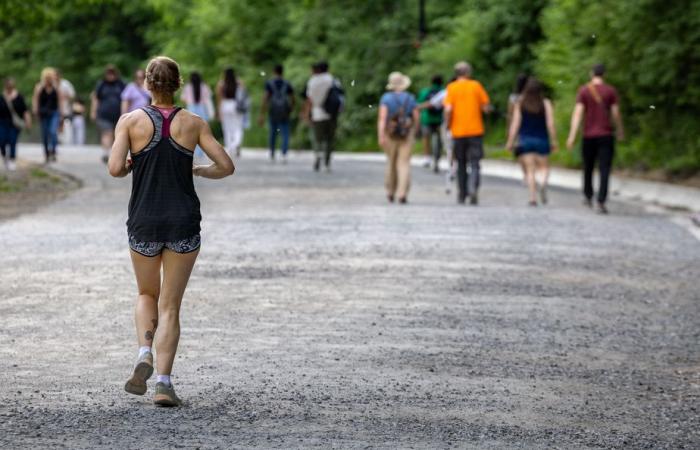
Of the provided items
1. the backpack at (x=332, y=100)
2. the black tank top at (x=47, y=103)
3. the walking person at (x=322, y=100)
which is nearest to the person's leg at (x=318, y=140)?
the walking person at (x=322, y=100)

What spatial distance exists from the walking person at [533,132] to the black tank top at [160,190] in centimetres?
1427

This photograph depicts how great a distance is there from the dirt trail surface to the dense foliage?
8.92 metres

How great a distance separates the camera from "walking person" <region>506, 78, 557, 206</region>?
21.4 meters

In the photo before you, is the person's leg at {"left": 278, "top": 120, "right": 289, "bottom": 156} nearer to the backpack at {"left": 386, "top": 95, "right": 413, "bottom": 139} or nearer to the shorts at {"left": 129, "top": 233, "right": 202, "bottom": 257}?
the backpack at {"left": 386, "top": 95, "right": 413, "bottom": 139}

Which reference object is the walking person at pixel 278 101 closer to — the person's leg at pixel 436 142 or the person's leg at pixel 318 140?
the person's leg at pixel 318 140

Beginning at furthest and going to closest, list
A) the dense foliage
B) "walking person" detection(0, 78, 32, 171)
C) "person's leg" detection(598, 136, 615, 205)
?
"walking person" detection(0, 78, 32, 171)
the dense foliage
"person's leg" detection(598, 136, 615, 205)

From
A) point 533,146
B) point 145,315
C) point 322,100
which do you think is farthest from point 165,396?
point 322,100

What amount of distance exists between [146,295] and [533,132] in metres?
14.5

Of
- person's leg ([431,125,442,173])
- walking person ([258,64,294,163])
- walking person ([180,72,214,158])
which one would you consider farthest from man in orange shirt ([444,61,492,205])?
walking person ([258,64,294,163])

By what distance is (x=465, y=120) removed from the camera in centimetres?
2177

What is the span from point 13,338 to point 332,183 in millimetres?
16642

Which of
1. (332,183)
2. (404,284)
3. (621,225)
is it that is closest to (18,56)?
(332,183)

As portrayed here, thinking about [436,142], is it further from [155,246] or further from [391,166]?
[155,246]

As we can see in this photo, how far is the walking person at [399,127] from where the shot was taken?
21.1m
